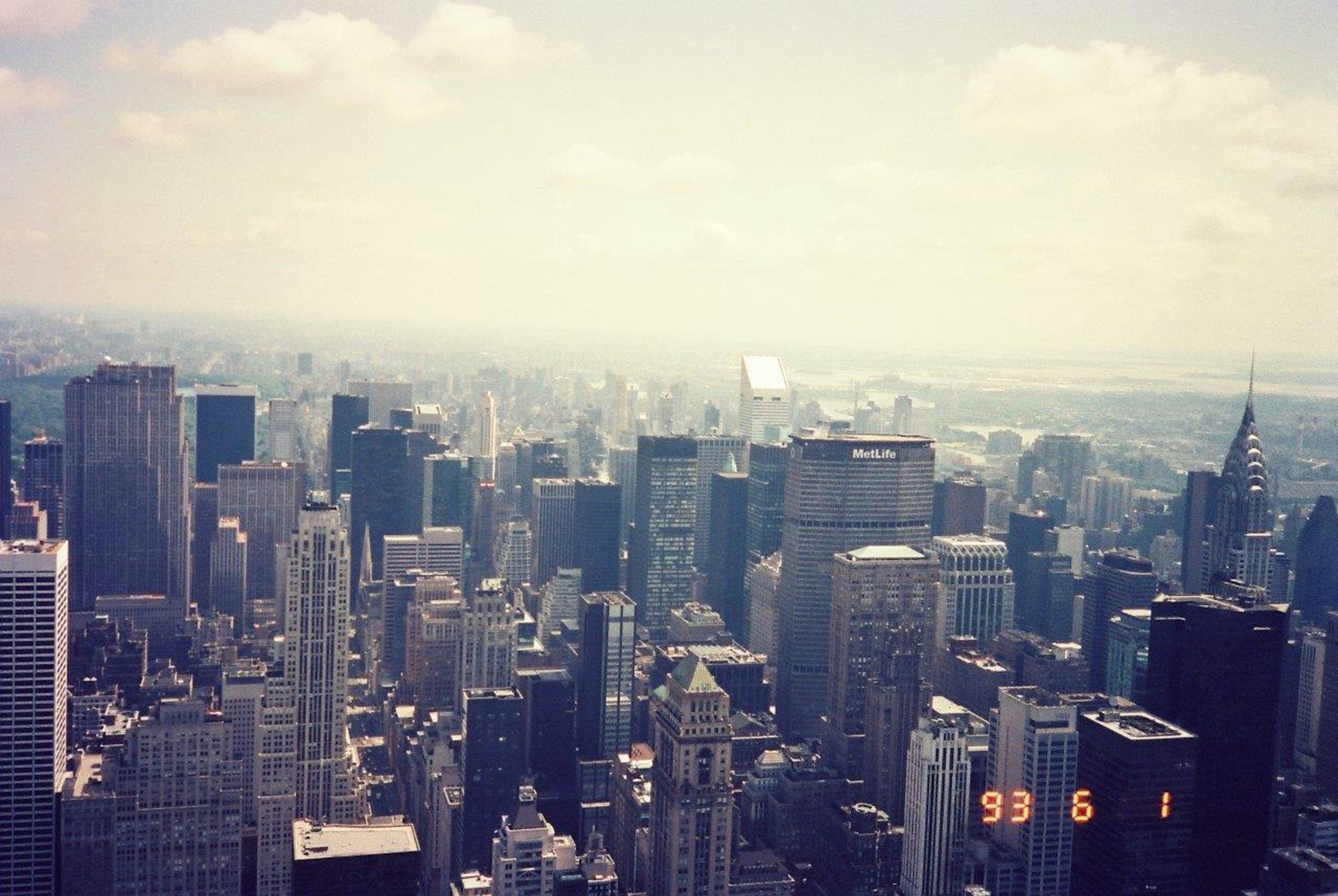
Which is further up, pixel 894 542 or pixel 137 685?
pixel 894 542

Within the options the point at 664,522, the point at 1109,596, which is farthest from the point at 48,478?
the point at 1109,596

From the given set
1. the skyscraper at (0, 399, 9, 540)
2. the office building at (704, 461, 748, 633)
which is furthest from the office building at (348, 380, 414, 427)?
the office building at (704, 461, 748, 633)

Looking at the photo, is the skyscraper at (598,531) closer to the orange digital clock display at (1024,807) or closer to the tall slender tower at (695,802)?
the tall slender tower at (695,802)

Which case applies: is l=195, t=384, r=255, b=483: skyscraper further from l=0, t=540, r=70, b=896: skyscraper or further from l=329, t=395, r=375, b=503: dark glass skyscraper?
l=0, t=540, r=70, b=896: skyscraper

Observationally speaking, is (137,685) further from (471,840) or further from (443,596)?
(443,596)

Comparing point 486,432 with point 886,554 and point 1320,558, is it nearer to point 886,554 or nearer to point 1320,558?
point 886,554

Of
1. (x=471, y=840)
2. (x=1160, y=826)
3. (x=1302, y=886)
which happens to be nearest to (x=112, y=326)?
(x=471, y=840)

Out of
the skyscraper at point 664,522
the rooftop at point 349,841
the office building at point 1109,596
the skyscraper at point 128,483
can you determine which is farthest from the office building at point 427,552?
the office building at point 1109,596
